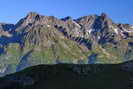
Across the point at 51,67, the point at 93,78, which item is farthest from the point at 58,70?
the point at 93,78

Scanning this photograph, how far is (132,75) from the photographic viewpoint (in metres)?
109

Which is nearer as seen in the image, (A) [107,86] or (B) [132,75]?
(A) [107,86]

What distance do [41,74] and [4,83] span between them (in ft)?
44.1

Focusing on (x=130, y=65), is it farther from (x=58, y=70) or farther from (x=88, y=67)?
(x=58, y=70)

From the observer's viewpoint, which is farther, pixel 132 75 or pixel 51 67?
pixel 51 67

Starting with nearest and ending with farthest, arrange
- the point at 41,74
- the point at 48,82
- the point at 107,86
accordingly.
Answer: the point at 107,86, the point at 48,82, the point at 41,74

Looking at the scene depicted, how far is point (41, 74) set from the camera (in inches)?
4537

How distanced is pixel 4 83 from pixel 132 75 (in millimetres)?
44809

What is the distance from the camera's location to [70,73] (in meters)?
115

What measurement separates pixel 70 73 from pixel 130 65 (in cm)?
2331

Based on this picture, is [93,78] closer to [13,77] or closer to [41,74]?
[41,74]

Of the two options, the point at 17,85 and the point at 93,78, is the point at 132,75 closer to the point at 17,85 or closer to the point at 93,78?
the point at 93,78

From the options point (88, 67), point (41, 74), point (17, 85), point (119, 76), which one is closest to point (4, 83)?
point (17, 85)

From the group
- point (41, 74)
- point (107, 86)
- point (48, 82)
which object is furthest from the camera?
point (41, 74)
